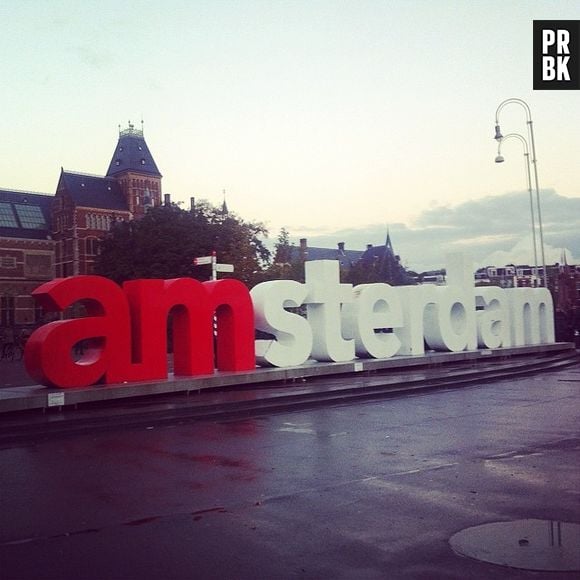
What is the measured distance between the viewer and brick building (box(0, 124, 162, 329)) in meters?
76.6

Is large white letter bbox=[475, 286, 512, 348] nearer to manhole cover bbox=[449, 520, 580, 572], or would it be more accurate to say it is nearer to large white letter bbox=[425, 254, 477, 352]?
large white letter bbox=[425, 254, 477, 352]

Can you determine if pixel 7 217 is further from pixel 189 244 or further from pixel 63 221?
pixel 189 244

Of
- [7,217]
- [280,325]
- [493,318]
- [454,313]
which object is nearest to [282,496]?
[280,325]

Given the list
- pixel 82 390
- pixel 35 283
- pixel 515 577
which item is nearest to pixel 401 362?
pixel 82 390

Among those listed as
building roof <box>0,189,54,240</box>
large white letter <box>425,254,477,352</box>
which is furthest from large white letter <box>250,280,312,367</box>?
building roof <box>0,189,54,240</box>

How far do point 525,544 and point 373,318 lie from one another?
17.0m

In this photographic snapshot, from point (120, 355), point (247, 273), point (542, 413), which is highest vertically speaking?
point (247, 273)

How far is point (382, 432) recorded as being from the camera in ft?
36.8

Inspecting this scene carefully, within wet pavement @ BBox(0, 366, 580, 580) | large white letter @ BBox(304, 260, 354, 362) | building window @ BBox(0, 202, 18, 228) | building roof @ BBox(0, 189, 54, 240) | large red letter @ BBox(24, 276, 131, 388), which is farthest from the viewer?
building roof @ BBox(0, 189, 54, 240)

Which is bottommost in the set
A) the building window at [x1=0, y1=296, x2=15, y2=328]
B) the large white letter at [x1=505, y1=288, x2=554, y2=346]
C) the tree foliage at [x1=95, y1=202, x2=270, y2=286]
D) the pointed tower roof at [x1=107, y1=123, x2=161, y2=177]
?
the large white letter at [x1=505, y1=288, x2=554, y2=346]

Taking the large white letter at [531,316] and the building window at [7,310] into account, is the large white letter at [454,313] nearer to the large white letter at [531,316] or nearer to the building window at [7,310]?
the large white letter at [531,316]

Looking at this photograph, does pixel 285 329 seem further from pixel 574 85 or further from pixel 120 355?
pixel 574 85

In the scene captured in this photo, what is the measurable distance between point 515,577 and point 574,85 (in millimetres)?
12397

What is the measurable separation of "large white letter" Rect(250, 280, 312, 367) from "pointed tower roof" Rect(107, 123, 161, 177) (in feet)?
225
